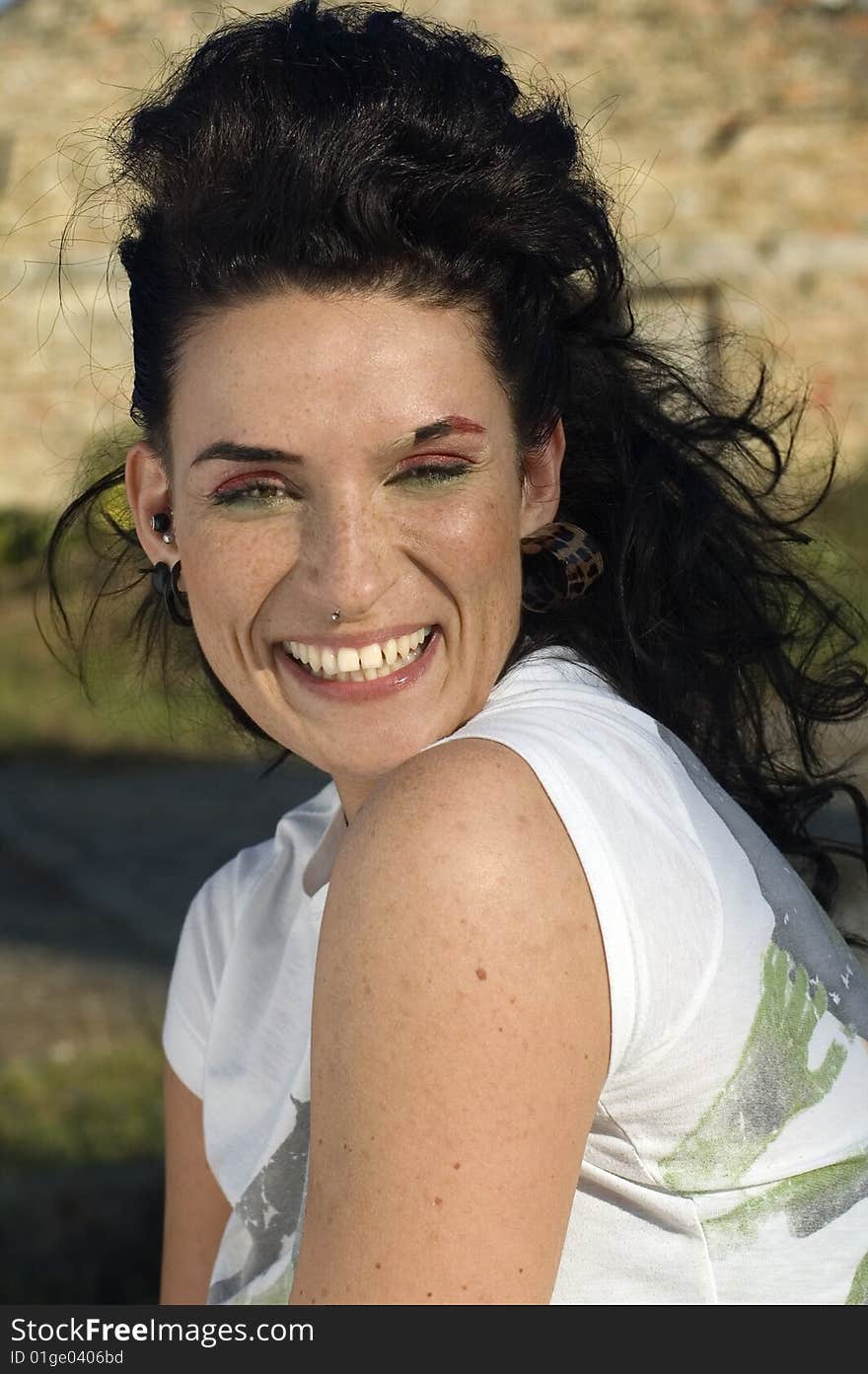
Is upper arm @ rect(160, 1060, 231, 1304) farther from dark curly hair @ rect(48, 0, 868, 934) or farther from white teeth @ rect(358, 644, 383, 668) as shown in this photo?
white teeth @ rect(358, 644, 383, 668)

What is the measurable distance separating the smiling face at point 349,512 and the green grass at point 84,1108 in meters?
2.32

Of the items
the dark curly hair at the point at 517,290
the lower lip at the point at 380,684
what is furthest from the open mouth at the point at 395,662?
the dark curly hair at the point at 517,290

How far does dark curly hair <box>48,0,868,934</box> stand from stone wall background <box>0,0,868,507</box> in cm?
1048

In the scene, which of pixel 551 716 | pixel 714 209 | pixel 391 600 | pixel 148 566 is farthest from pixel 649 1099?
pixel 714 209

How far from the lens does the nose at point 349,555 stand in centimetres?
164

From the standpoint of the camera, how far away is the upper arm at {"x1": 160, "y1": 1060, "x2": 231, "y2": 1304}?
2250 mm

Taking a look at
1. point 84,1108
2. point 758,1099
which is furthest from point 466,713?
point 84,1108

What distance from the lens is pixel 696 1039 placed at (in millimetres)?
1427

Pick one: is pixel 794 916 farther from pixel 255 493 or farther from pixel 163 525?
pixel 163 525

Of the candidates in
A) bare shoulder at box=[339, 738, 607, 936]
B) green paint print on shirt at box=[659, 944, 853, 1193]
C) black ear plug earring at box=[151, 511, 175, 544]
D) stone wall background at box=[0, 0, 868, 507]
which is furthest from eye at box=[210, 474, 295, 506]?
stone wall background at box=[0, 0, 868, 507]

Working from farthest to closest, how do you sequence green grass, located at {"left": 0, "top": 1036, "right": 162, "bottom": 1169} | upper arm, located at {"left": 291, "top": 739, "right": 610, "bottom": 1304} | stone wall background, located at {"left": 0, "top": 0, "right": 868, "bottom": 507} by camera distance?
stone wall background, located at {"left": 0, "top": 0, "right": 868, "bottom": 507} < green grass, located at {"left": 0, "top": 1036, "right": 162, "bottom": 1169} < upper arm, located at {"left": 291, "top": 739, "right": 610, "bottom": 1304}

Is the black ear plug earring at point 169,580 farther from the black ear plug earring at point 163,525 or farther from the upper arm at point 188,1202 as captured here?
the upper arm at point 188,1202

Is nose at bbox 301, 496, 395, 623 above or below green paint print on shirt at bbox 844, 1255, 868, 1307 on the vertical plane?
above

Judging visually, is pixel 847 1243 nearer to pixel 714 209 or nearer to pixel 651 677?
pixel 651 677
